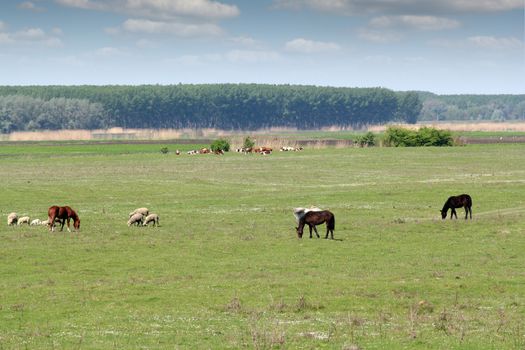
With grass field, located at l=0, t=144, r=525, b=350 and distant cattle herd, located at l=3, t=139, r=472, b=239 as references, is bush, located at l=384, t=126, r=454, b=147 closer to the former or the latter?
grass field, located at l=0, t=144, r=525, b=350

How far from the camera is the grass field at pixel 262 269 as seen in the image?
77.1 ft

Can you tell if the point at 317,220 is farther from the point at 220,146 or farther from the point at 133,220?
the point at 220,146

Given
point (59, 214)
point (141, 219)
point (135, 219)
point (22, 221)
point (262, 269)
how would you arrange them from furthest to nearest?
point (22, 221), point (141, 219), point (135, 219), point (59, 214), point (262, 269)

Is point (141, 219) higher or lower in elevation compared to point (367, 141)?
higher

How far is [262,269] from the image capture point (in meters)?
34.7

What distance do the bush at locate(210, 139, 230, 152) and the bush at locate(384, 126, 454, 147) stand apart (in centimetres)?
2263

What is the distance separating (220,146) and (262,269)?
299ft

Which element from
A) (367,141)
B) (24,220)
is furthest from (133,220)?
(367,141)

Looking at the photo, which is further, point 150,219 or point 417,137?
point 417,137

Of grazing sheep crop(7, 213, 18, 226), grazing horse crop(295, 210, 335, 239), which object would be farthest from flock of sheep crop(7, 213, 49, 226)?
grazing horse crop(295, 210, 335, 239)

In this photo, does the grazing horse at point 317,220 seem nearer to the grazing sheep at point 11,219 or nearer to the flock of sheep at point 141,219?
the flock of sheep at point 141,219

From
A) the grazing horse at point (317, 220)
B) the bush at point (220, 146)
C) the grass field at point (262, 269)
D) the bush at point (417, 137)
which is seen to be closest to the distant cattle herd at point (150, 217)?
the grazing horse at point (317, 220)

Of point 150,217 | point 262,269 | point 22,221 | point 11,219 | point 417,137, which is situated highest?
point 417,137

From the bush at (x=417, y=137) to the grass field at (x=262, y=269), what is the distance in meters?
56.1
